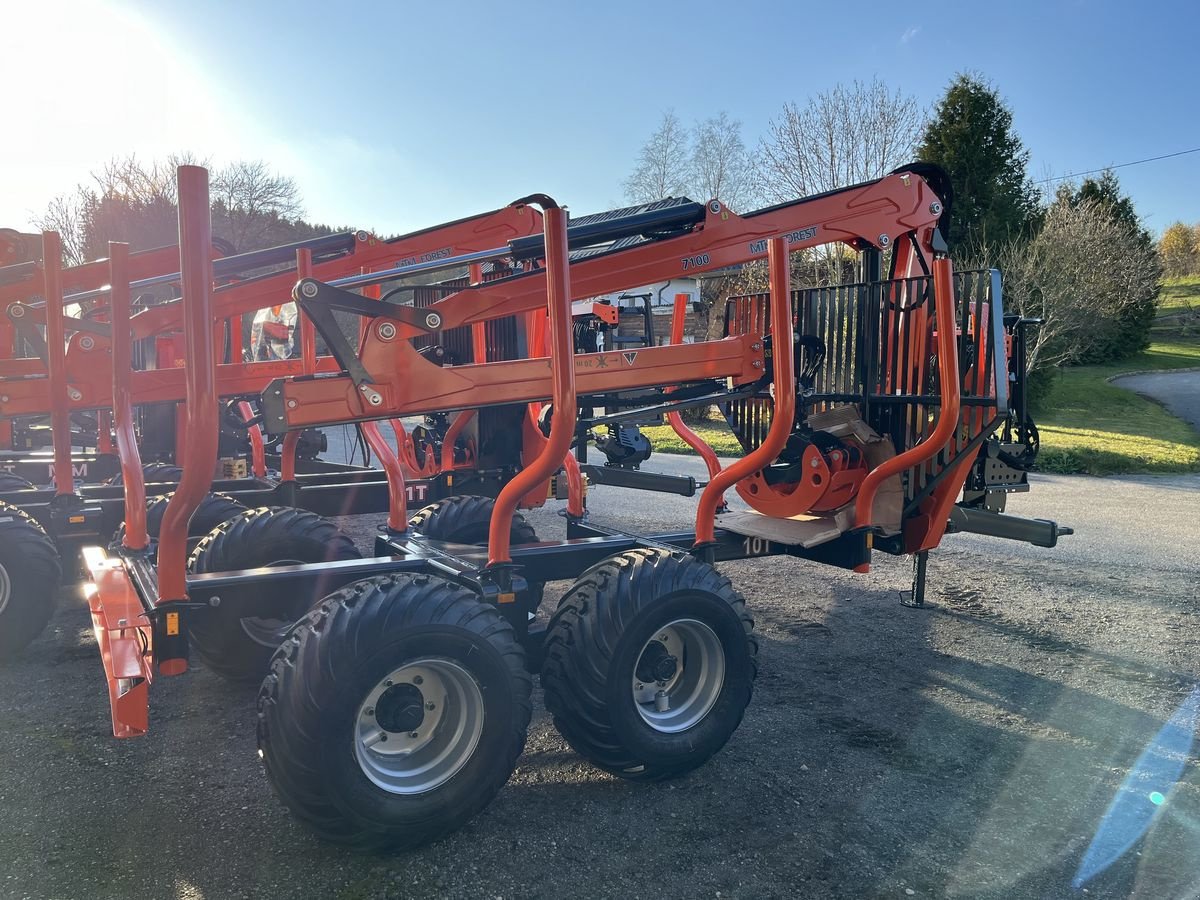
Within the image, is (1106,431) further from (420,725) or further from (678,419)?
(420,725)

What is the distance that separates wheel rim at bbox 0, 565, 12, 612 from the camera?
4.82 metres

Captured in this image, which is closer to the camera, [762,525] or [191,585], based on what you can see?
[191,585]

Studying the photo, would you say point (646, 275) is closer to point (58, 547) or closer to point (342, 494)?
point (342, 494)

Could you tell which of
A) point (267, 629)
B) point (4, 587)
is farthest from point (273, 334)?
point (267, 629)

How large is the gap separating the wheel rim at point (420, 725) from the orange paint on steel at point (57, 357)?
3378mm

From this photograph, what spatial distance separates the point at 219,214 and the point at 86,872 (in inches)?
1198

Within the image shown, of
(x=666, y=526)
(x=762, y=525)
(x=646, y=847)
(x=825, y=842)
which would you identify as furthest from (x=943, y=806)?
(x=666, y=526)

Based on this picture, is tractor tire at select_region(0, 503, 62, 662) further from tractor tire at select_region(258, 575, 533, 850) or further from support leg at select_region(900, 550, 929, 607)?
support leg at select_region(900, 550, 929, 607)

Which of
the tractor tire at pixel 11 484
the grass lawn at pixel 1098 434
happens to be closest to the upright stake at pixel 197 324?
the tractor tire at pixel 11 484

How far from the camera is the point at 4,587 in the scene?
486 cm

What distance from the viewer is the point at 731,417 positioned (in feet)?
21.1

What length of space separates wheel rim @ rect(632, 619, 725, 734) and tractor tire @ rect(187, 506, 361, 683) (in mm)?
1741

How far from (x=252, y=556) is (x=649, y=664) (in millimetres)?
2124

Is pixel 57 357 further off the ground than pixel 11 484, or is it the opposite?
pixel 57 357
